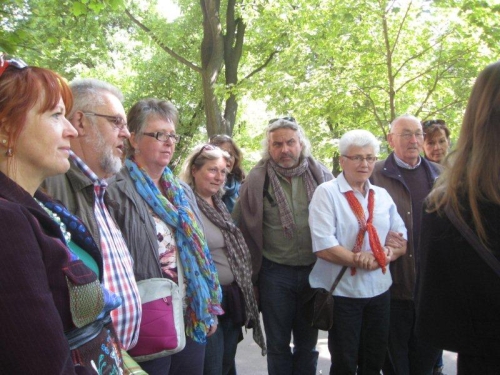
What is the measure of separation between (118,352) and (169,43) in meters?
12.3

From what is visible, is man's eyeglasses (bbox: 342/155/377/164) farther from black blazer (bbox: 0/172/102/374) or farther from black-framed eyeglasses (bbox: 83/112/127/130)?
black blazer (bbox: 0/172/102/374)

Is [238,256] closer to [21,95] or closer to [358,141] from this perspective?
[358,141]

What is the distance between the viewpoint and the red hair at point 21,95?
1.41 meters

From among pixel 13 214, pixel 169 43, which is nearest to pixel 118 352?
pixel 13 214

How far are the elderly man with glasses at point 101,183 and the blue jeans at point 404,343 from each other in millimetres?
2494

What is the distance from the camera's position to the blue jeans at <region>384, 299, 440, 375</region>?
12.6 feet

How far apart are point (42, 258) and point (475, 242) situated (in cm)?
135

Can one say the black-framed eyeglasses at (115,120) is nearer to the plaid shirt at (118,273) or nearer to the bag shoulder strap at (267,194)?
the plaid shirt at (118,273)

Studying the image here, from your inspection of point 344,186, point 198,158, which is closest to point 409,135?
point 344,186

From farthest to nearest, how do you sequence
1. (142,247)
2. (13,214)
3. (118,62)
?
(118,62) < (142,247) < (13,214)

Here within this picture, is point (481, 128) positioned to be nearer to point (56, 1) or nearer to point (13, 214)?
point (13, 214)

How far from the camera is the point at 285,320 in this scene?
3734 millimetres

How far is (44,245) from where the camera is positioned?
1248 mm

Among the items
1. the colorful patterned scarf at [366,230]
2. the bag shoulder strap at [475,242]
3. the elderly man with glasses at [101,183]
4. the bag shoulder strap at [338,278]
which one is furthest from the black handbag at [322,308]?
the bag shoulder strap at [475,242]
